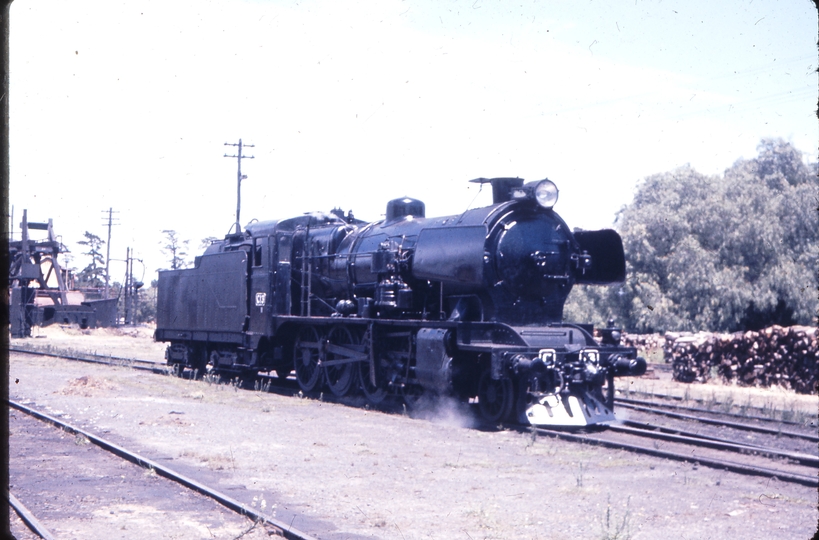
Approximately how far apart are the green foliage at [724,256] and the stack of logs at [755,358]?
8.85 m

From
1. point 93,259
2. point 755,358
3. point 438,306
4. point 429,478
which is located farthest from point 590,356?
point 93,259

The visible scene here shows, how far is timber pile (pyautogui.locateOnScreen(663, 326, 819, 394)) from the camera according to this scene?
17391mm

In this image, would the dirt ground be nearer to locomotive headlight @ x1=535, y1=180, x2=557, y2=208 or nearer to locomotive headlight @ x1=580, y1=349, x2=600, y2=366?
locomotive headlight @ x1=580, y1=349, x2=600, y2=366

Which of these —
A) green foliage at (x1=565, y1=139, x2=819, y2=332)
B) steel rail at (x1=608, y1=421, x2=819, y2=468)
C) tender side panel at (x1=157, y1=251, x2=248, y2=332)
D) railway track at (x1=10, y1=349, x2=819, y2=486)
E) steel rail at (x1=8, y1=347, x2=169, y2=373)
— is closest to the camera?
railway track at (x1=10, y1=349, x2=819, y2=486)

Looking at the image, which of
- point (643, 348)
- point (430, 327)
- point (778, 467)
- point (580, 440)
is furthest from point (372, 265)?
point (643, 348)

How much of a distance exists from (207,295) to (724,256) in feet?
69.7

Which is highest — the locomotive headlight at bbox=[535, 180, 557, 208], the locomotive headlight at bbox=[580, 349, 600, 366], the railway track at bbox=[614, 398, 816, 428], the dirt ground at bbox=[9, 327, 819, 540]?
the locomotive headlight at bbox=[535, 180, 557, 208]

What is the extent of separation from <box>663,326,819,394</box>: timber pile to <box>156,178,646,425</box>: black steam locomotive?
7405 mm

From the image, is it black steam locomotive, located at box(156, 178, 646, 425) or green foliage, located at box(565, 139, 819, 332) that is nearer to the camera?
black steam locomotive, located at box(156, 178, 646, 425)

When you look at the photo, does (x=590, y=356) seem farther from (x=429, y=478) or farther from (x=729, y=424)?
(x=429, y=478)

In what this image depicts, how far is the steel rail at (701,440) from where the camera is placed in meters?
8.62

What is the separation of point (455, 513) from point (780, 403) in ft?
37.8

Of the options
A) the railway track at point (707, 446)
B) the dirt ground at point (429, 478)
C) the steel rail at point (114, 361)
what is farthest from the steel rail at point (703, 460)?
the steel rail at point (114, 361)

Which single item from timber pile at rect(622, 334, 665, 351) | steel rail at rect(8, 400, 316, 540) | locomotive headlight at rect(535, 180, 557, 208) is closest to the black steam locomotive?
locomotive headlight at rect(535, 180, 557, 208)
